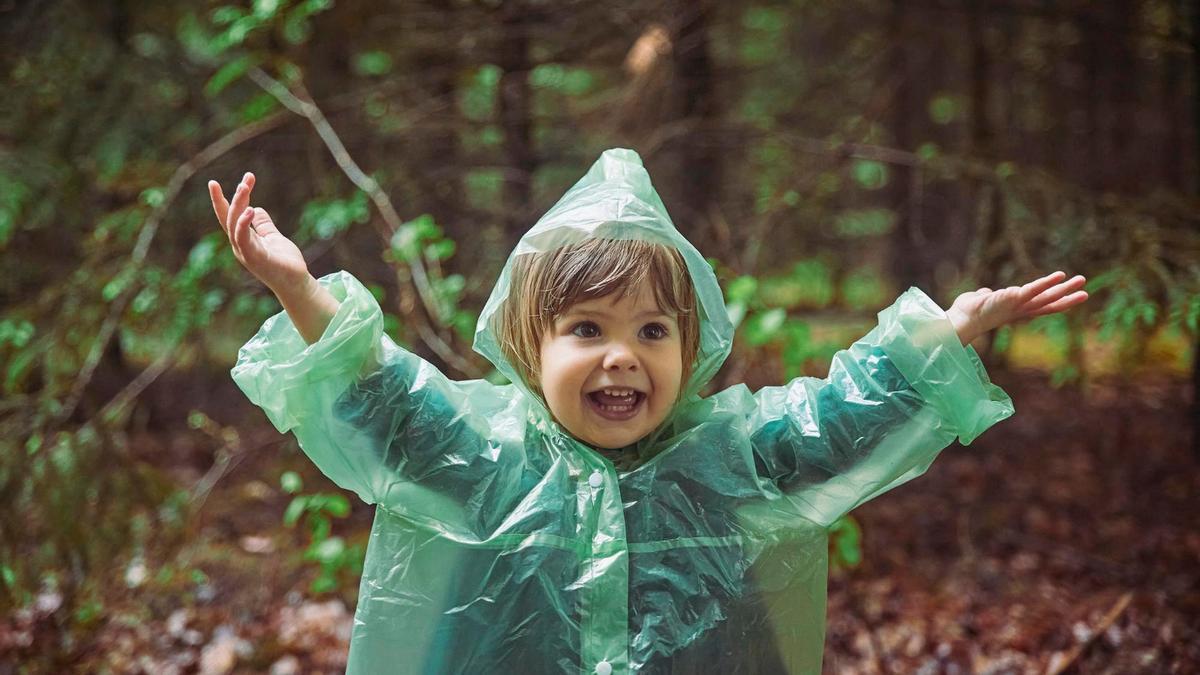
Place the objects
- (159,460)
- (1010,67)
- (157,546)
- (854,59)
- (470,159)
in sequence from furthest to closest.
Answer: (1010,67) < (854,59) < (159,460) < (470,159) < (157,546)

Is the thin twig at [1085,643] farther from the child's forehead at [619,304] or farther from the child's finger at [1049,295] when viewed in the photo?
the child's forehead at [619,304]

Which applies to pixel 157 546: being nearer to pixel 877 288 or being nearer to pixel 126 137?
pixel 126 137

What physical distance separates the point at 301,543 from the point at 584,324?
2.71 metres

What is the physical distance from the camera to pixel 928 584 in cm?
384

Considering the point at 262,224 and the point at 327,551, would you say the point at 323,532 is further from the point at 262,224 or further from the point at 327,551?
the point at 262,224

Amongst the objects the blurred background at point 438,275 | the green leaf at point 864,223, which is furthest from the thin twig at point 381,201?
the green leaf at point 864,223

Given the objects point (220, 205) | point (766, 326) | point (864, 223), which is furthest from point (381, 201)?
point (864, 223)

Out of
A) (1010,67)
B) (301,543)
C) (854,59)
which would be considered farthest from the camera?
(1010,67)

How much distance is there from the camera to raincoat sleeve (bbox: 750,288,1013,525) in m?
1.85

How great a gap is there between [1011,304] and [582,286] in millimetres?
818

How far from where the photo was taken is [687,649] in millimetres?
1896

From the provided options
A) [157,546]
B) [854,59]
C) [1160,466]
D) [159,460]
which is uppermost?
[854,59]

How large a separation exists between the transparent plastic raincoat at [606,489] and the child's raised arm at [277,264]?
0.06 m

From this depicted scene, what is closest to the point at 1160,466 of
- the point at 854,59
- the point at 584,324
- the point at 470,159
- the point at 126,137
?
the point at 854,59
